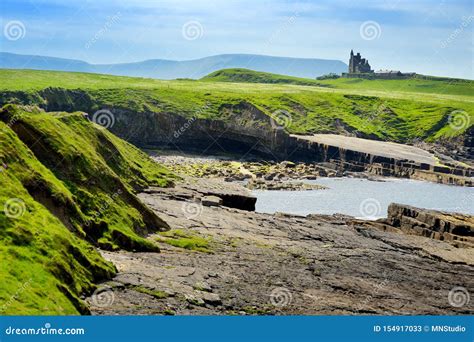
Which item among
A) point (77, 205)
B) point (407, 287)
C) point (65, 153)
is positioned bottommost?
point (407, 287)

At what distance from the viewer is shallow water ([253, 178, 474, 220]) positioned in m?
106

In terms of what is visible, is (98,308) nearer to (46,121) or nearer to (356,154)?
(46,121)

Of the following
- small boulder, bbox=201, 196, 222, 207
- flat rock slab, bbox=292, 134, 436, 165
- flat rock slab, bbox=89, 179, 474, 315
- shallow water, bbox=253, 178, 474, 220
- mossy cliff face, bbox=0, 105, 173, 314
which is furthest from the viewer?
flat rock slab, bbox=292, 134, 436, 165

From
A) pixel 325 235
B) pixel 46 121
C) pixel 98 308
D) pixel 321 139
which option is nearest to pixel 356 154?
pixel 321 139

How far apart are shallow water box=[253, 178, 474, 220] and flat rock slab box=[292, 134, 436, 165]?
15.7 meters

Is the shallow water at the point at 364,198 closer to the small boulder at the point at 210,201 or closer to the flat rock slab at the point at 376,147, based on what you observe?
the flat rock slab at the point at 376,147

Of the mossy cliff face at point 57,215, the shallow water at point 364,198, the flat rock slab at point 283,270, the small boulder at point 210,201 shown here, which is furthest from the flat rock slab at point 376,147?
the mossy cliff face at point 57,215

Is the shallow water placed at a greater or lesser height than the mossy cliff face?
lesser

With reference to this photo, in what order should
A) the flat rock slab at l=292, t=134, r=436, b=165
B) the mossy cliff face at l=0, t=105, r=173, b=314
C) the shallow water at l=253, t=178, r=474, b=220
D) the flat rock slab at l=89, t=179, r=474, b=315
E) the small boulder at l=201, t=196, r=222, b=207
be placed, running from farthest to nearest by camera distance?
the flat rock slab at l=292, t=134, r=436, b=165 < the shallow water at l=253, t=178, r=474, b=220 < the small boulder at l=201, t=196, r=222, b=207 < the flat rock slab at l=89, t=179, r=474, b=315 < the mossy cliff face at l=0, t=105, r=173, b=314

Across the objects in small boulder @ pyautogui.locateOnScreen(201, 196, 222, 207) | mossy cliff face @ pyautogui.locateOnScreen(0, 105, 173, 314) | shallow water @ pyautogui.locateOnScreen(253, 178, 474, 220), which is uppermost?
mossy cliff face @ pyautogui.locateOnScreen(0, 105, 173, 314)

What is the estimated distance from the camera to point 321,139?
17162 cm

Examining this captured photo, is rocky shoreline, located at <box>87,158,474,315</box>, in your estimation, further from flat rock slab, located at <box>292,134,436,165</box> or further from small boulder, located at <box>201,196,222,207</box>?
flat rock slab, located at <box>292,134,436,165</box>

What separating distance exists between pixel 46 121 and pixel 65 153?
343 cm

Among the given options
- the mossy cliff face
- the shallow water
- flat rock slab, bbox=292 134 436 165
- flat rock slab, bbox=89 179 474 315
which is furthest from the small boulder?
flat rock slab, bbox=292 134 436 165
